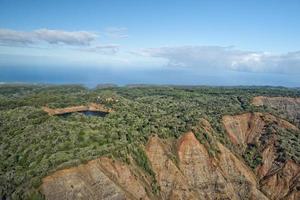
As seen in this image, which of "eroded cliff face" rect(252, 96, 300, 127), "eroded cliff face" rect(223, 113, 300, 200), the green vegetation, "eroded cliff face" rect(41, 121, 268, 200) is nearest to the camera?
"eroded cliff face" rect(41, 121, 268, 200)

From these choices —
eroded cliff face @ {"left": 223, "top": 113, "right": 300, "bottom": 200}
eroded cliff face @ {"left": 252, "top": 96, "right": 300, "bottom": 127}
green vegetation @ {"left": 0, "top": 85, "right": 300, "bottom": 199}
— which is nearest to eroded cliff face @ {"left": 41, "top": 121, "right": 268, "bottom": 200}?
green vegetation @ {"left": 0, "top": 85, "right": 300, "bottom": 199}

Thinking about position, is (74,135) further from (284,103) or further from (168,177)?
(284,103)

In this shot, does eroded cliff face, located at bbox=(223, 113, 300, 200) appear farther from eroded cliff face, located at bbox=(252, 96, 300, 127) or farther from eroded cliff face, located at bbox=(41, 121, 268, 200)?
→ eroded cliff face, located at bbox=(252, 96, 300, 127)

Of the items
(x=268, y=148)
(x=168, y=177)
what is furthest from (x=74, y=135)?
(x=268, y=148)

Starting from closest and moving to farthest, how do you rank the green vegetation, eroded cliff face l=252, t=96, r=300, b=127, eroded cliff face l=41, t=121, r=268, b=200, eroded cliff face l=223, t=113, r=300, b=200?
eroded cliff face l=41, t=121, r=268, b=200 → the green vegetation → eroded cliff face l=223, t=113, r=300, b=200 → eroded cliff face l=252, t=96, r=300, b=127

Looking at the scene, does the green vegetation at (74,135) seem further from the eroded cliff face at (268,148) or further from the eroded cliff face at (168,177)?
the eroded cliff face at (268,148)

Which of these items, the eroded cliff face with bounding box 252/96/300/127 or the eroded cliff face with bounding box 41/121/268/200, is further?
the eroded cliff face with bounding box 252/96/300/127
